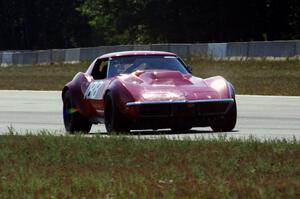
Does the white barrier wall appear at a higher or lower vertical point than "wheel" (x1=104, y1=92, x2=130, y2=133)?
lower


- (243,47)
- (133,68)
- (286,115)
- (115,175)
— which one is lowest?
(243,47)

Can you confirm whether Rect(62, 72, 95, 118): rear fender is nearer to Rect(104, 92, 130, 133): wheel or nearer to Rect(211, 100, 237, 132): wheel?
Rect(104, 92, 130, 133): wheel

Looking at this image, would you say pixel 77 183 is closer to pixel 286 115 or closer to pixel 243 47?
pixel 286 115

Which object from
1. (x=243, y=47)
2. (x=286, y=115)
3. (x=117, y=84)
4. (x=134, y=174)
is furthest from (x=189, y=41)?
(x=134, y=174)

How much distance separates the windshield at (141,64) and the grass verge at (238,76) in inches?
421

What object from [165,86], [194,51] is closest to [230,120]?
[165,86]

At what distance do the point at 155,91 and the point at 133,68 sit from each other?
3.65 ft

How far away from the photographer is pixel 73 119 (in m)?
16.5

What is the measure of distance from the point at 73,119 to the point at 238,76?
18.1 meters

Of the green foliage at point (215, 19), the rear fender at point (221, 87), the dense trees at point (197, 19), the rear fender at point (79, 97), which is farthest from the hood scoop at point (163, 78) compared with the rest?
the dense trees at point (197, 19)

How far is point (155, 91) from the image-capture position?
14.6 meters

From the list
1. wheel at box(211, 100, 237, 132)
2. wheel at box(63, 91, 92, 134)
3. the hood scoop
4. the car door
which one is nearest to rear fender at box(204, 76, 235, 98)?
wheel at box(211, 100, 237, 132)

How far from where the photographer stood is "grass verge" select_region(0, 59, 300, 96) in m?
29.1

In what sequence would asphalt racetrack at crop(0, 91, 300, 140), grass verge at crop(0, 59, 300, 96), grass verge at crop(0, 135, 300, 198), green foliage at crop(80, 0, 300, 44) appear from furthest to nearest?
1. green foliage at crop(80, 0, 300, 44)
2. grass verge at crop(0, 59, 300, 96)
3. asphalt racetrack at crop(0, 91, 300, 140)
4. grass verge at crop(0, 135, 300, 198)
